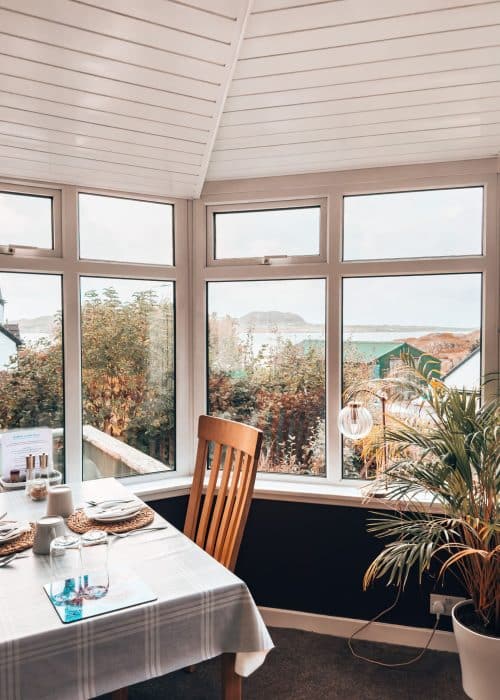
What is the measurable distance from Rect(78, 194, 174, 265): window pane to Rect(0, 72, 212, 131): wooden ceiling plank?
57cm

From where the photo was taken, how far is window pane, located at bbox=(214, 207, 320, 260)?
277 centimetres

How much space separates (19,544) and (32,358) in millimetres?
1140

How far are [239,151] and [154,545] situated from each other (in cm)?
181

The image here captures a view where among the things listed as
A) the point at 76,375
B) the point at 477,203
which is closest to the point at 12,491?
the point at 76,375

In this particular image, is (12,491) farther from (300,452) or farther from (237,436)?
(300,452)

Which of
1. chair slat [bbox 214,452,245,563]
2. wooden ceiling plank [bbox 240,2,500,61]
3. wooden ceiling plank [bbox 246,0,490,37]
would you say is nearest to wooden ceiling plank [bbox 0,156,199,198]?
wooden ceiling plank [bbox 240,2,500,61]

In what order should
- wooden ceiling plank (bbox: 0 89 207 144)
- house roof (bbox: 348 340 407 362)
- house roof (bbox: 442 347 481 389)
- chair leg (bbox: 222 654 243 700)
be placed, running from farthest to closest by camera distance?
house roof (bbox: 348 340 407 362) → house roof (bbox: 442 347 481 389) → wooden ceiling plank (bbox: 0 89 207 144) → chair leg (bbox: 222 654 243 700)

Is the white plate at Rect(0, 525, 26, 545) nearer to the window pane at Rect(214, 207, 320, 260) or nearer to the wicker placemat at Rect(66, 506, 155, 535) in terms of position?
the wicker placemat at Rect(66, 506, 155, 535)

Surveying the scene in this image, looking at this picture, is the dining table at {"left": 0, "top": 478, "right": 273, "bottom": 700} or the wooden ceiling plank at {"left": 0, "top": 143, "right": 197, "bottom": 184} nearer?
the dining table at {"left": 0, "top": 478, "right": 273, "bottom": 700}

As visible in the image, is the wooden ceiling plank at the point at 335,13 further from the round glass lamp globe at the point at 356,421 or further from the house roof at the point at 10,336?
the house roof at the point at 10,336

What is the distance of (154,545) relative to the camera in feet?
5.40

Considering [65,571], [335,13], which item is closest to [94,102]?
[335,13]

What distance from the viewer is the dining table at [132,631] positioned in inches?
46.1

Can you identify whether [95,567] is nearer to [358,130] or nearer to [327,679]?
[327,679]
